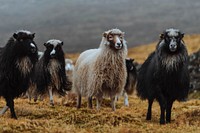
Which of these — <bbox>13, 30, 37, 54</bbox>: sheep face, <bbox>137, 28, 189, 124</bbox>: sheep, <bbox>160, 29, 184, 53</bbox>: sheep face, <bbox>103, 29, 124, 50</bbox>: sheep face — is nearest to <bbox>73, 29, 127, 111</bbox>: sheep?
<bbox>103, 29, 124, 50</bbox>: sheep face

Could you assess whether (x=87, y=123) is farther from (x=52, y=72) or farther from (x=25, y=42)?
(x=52, y=72)

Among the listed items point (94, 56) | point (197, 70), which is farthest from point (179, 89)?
point (197, 70)

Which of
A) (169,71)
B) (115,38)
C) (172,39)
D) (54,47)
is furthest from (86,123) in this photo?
(54,47)

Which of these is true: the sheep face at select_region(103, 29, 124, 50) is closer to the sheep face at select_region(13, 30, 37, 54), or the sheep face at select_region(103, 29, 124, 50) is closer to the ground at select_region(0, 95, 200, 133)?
the ground at select_region(0, 95, 200, 133)

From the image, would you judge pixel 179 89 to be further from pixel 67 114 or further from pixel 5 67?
pixel 5 67

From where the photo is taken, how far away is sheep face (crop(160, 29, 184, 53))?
12.2m

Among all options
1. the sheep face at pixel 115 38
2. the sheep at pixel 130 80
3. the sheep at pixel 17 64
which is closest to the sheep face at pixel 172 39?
the sheep face at pixel 115 38

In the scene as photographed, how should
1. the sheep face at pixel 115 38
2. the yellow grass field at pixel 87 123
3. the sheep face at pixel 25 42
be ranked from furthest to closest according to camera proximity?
the sheep face at pixel 115 38, the sheep face at pixel 25 42, the yellow grass field at pixel 87 123

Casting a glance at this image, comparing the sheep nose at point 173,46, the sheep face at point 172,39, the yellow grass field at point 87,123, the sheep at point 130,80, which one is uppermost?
the sheep face at point 172,39

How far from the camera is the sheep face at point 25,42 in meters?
12.7

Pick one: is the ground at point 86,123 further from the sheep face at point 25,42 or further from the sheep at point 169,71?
the sheep face at point 25,42

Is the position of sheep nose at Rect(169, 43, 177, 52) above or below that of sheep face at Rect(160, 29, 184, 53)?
below

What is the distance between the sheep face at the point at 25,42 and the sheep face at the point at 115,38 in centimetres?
267

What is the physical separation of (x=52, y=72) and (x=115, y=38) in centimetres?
433
